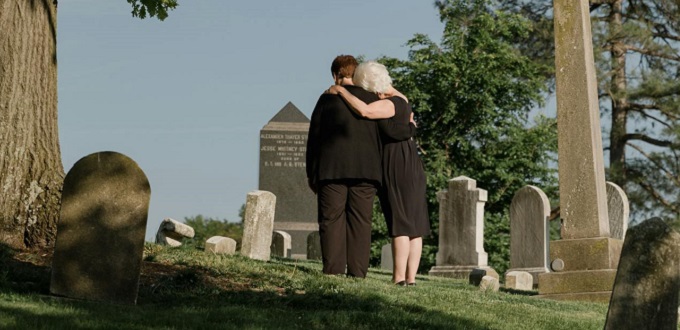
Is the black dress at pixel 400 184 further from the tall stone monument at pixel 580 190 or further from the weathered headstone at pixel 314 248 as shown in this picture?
the weathered headstone at pixel 314 248

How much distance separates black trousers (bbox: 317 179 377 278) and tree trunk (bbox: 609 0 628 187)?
2169 cm

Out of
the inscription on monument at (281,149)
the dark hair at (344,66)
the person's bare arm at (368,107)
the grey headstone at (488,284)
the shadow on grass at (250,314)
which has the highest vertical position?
the inscription on monument at (281,149)

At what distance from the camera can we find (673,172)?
32.0 metres

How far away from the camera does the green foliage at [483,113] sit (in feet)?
100

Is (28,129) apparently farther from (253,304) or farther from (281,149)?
(281,149)

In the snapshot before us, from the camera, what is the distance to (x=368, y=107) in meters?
10.2

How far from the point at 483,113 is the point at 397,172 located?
2131 centimetres

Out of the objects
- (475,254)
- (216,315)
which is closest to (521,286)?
(475,254)

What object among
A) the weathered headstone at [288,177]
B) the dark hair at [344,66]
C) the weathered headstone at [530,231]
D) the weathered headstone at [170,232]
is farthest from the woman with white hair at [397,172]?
the weathered headstone at [288,177]

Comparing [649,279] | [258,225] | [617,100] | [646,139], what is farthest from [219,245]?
[646,139]

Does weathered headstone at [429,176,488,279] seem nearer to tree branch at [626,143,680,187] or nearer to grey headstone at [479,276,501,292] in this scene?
grey headstone at [479,276,501,292]

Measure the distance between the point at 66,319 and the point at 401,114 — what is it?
4547 mm

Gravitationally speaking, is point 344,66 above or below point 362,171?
above

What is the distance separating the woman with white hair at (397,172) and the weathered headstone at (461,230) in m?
8.19
